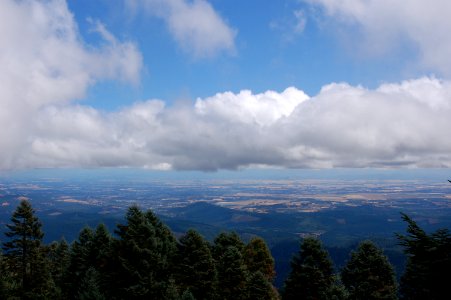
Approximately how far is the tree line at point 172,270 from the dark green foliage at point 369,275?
0.34ft

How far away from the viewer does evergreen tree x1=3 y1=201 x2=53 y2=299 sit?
45438 millimetres

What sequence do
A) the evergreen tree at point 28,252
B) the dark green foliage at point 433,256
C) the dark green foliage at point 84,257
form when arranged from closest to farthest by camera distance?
the dark green foliage at point 433,256 → the evergreen tree at point 28,252 → the dark green foliage at point 84,257

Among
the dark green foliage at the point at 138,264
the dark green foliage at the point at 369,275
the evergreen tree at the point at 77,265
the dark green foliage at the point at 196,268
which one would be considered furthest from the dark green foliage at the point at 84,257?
the dark green foliage at the point at 369,275

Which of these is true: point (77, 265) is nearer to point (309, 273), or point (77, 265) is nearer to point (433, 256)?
point (309, 273)

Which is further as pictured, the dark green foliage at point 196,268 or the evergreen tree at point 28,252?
the evergreen tree at point 28,252

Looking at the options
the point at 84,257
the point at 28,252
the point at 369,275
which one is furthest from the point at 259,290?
the point at 28,252

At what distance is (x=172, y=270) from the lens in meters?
41.8

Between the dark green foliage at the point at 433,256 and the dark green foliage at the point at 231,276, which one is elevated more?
the dark green foliage at the point at 433,256

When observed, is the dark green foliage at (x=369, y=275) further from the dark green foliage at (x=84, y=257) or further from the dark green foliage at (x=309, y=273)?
the dark green foliage at (x=84, y=257)

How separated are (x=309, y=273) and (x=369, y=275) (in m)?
6.99

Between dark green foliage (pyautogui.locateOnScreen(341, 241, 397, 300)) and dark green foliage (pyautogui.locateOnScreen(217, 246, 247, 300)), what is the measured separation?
12087 mm

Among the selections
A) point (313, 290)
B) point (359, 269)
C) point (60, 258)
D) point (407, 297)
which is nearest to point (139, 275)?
point (313, 290)

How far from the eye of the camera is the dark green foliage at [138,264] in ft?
115

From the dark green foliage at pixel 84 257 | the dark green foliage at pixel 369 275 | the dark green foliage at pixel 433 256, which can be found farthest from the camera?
the dark green foliage at pixel 84 257
